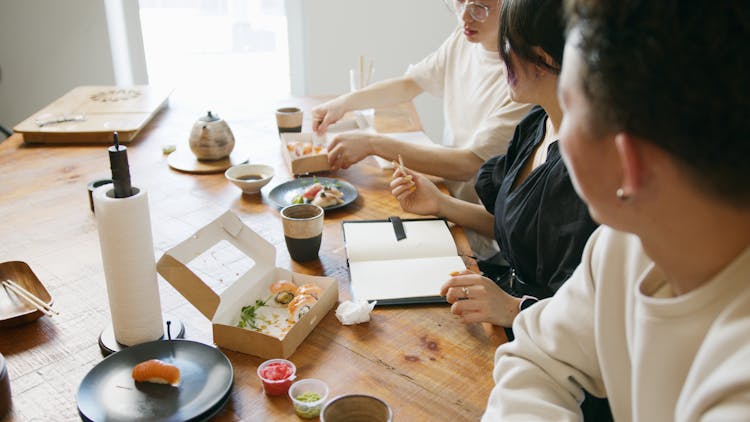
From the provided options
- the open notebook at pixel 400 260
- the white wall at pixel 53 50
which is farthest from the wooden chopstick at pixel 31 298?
the white wall at pixel 53 50

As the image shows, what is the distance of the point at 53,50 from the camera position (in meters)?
3.86

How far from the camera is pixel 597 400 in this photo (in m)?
1.17

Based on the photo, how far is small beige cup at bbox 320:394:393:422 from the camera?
906 millimetres

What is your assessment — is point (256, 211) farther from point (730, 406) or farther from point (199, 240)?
point (730, 406)

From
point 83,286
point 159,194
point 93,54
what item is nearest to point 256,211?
point 159,194

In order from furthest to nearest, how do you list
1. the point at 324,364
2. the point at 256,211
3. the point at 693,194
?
the point at 256,211 < the point at 324,364 < the point at 693,194

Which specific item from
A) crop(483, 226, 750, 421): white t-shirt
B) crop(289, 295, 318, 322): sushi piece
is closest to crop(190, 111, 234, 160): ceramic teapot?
crop(289, 295, 318, 322): sushi piece

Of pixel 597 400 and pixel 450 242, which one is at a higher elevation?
pixel 450 242

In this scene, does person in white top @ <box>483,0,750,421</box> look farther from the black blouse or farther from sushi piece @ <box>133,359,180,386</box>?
sushi piece @ <box>133,359,180,386</box>

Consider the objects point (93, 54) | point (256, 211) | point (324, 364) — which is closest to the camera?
point (324, 364)

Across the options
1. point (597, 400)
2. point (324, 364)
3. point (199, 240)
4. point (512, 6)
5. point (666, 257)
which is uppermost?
point (512, 6)

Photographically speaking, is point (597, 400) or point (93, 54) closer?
point (597, 400)

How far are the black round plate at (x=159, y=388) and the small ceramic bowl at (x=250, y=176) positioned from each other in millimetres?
786

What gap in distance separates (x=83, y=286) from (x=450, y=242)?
843mm
